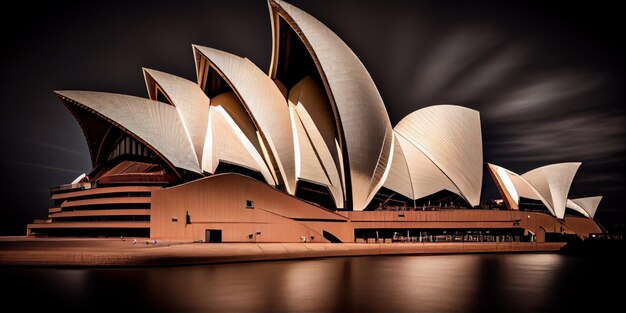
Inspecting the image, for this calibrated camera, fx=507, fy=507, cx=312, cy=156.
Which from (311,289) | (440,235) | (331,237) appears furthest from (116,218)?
(440,235)

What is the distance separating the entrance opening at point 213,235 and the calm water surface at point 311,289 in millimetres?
7173

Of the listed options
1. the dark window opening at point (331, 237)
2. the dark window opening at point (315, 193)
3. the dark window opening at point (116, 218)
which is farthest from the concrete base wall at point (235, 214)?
the dark window opening at point (116, 218)

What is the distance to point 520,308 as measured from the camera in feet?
50.4

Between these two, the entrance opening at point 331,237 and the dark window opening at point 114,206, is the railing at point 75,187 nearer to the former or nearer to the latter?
the dark window opening at point 114,206

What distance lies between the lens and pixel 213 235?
32969mm

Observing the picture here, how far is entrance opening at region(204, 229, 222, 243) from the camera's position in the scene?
3291 centimetres

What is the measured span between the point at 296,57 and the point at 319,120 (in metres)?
5.70

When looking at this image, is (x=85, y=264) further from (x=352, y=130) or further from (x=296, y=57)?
(x=296, y=57)

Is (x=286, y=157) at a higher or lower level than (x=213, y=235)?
higher

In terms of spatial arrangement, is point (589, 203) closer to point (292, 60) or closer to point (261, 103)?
point (292, 60)

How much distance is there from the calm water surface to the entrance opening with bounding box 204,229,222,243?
7.17 m

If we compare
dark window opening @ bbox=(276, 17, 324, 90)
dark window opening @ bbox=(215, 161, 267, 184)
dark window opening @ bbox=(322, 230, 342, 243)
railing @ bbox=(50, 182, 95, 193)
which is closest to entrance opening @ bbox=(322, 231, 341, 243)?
dark window opening @ bbox=(322, 230, 342, 243)

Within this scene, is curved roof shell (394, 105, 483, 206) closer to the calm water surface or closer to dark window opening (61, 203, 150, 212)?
the calm water surface

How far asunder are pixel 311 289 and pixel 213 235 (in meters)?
A: 16.4
